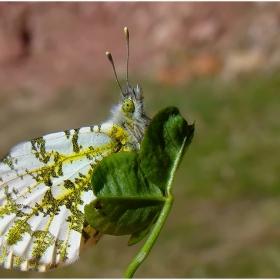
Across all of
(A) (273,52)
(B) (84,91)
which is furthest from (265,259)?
(B) (84,91)

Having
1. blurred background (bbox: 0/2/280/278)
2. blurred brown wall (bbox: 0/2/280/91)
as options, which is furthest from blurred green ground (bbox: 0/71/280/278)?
blurred brown wall (bbox: 0/2/280/91)

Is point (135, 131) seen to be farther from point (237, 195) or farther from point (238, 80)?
point (238, 80)

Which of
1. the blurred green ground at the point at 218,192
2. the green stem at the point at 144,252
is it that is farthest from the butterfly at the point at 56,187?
the blurred green ground at the point at 218,192

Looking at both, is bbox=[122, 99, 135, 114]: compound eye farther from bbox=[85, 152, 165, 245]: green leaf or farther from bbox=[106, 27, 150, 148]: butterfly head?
bbox=[85, 152, 165, 245]: green leaf

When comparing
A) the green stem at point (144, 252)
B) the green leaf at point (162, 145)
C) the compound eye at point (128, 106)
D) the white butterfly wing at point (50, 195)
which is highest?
the compound eye at point (128, 106)

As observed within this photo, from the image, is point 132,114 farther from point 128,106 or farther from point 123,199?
point 123,199

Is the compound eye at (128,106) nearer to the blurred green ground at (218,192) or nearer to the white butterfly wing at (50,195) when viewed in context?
the white butterfly wing at (50,195)
